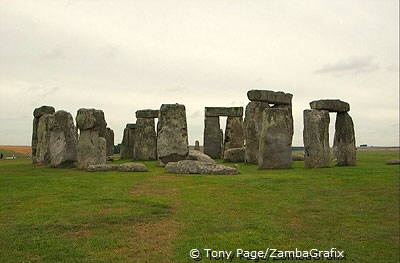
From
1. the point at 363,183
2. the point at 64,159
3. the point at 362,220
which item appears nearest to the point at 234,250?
the point at 362,220

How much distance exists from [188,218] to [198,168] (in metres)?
7.09

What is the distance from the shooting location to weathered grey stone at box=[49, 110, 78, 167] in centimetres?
1831

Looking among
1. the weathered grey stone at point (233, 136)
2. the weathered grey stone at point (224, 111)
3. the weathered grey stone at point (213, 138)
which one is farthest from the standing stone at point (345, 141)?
the weathered grey stone at point (213, 138)

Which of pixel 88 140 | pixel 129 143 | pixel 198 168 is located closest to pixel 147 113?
pixel 129 143

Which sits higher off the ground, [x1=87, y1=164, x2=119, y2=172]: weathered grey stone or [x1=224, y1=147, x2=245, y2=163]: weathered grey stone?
[x1=224, y1=147, x2=245, y2=163]: weathered grey stone

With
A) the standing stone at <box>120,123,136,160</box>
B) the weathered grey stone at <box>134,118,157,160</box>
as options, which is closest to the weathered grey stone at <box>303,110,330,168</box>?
the weathered grey stone at <box>134,118,157,160</box>

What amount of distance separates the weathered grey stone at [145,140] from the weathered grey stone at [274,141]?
1059 cm

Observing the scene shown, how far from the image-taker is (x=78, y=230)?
6824 mm

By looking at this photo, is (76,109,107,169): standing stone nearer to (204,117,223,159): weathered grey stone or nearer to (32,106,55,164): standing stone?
(32,106,55,164): standing stone

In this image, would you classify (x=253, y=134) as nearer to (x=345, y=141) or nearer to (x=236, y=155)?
(x=236, y=155)

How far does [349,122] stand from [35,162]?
16.0 m

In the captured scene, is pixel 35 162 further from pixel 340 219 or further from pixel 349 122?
pixel 340 219

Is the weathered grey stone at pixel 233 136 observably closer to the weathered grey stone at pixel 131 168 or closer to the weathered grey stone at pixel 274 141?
the weathered grey stone at pixel 274 141

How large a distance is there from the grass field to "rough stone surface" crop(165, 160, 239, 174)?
2291 mm
